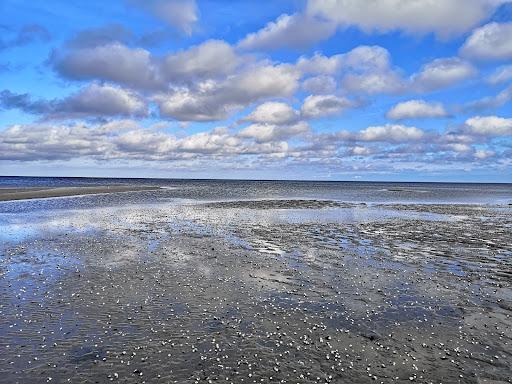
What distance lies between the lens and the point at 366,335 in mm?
13672

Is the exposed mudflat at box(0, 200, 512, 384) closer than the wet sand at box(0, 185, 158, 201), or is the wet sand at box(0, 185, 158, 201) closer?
the exposed mudflat at box(0, 200, 512, 384)

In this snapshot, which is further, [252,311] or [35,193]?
[35,193]

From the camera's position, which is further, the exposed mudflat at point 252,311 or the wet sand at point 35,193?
the wet sand at point 35,193

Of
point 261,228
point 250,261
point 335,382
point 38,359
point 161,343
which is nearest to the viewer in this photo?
point 335,382

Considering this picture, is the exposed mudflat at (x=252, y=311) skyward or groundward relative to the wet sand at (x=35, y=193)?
groundward

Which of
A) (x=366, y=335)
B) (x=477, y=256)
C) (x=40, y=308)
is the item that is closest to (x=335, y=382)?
(x=366, y=335)

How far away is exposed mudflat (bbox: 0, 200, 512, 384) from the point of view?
A: 448 inches

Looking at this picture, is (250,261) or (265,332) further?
(250,261)

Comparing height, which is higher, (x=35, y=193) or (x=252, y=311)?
(x=35, y=193)

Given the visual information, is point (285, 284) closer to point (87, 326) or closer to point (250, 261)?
point (250, 261)

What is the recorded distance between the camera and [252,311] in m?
15.7

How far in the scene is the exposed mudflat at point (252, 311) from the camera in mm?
11375

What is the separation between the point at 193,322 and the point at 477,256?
21.4m

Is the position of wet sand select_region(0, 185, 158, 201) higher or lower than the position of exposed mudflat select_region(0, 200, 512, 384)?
higher
